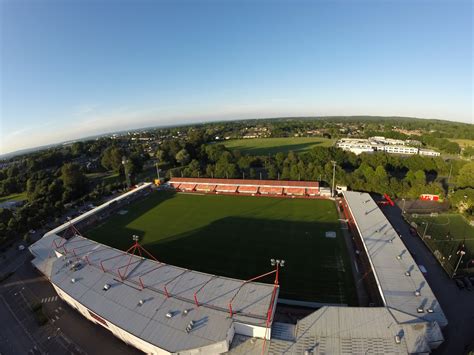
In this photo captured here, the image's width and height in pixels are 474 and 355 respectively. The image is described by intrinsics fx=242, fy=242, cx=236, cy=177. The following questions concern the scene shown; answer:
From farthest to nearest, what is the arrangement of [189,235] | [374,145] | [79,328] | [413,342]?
[374,145] → [189,235] → [79,328] → [413,342]

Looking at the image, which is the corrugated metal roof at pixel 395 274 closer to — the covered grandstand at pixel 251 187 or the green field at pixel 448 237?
the green field at pixel 448 237

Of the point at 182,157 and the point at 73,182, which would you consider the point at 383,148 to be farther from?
the point at 73,182

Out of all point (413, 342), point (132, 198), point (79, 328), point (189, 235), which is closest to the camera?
point (413, 342)

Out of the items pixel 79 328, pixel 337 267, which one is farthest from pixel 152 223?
pixel 337 267

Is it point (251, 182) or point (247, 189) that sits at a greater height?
point (251, 182)

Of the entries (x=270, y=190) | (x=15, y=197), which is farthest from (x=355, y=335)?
(x=15, y=197)

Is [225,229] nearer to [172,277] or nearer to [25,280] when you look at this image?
[172,277]
